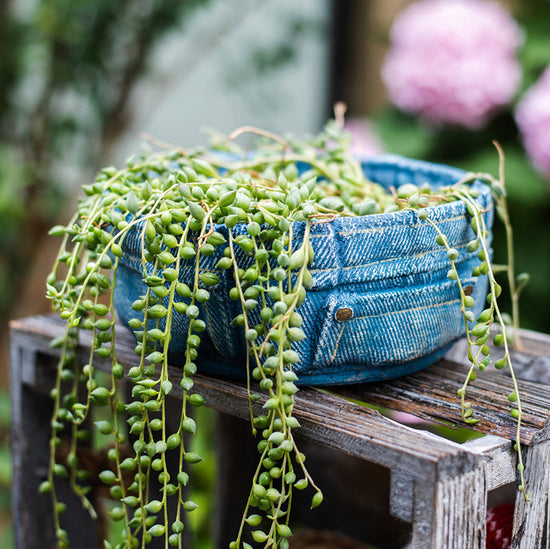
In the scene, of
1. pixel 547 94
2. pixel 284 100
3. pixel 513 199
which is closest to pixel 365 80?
pixel 284 100

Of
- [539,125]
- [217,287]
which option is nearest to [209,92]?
[539,125]

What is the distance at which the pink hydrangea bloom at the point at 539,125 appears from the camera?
1.40 meters

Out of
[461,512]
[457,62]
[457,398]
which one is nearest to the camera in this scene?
[461,512]

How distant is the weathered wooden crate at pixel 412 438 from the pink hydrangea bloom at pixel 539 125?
0.60 metres

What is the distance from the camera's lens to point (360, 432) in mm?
661

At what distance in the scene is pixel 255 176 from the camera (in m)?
0.89

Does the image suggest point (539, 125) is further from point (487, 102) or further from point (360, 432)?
point (360, 432)

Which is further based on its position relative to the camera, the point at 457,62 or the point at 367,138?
the point at 367,138

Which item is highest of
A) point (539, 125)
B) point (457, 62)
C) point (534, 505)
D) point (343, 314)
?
point (457, 62)

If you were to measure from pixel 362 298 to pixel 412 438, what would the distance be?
15cm

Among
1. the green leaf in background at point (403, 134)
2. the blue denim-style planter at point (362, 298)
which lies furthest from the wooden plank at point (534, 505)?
the green leaf in background at point (403, 134)

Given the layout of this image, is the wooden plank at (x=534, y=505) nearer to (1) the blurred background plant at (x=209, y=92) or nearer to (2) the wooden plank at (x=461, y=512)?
(2) the wooden plank at (x=461, y=512)

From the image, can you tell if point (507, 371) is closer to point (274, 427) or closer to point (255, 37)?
point (274, 427)

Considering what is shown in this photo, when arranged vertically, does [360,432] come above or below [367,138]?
below
